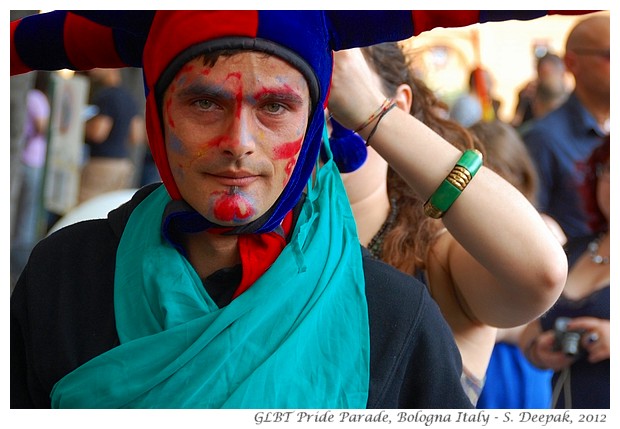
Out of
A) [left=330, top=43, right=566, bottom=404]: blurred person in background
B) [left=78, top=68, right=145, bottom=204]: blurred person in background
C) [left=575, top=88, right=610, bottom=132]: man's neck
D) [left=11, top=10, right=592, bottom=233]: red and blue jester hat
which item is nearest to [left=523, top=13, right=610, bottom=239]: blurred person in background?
[left=575, top=88, right=610, bottom=132]: man's neck

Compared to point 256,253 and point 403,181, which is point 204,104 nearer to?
point 256,253

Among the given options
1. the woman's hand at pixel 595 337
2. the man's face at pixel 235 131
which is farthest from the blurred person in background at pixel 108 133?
the man's face at pixel 235 131

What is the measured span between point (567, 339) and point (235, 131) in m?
1.69

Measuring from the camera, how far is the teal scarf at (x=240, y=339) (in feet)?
5.23

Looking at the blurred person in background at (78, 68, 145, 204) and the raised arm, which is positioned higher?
the raised arm

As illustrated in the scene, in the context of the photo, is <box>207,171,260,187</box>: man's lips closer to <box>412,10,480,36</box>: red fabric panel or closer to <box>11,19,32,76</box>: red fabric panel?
<box>412,10,480,36</box>: red fabric panel

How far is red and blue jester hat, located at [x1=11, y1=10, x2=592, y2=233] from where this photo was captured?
1515mm

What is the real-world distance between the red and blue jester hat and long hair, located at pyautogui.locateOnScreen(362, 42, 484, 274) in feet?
1.73

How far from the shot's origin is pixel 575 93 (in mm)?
4434

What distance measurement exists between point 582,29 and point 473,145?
198 cm

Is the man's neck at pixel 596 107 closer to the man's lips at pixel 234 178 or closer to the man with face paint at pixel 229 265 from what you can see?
the man with face paint at pixel 229 265

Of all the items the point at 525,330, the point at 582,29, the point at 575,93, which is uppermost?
the point at 582,29
